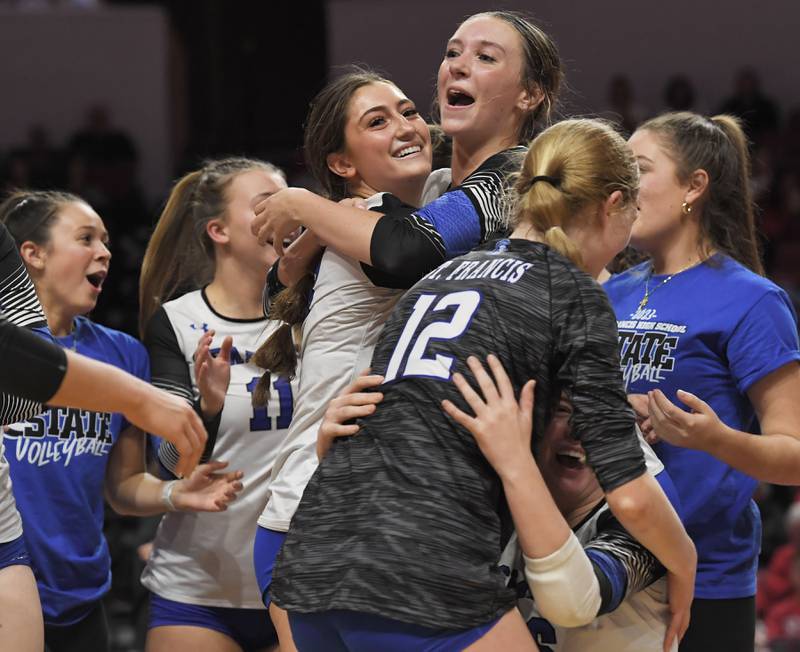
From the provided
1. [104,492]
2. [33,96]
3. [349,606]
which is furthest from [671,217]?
[33,96]

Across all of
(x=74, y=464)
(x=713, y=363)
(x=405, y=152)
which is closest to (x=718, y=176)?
(x=713, y=363)

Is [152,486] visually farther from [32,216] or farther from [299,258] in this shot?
[299,258]

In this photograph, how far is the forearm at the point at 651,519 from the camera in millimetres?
2000

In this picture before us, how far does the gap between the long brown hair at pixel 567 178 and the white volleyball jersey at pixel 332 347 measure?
19.0 inches

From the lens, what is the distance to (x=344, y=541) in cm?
204

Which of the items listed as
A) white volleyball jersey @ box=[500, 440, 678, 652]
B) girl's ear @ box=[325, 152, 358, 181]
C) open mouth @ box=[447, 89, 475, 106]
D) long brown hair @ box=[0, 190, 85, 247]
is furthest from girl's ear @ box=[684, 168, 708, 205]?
long brown hair @ box=[0, 190, 85, 247]

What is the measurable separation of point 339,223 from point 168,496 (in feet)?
3.87

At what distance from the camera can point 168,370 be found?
3.45 meters

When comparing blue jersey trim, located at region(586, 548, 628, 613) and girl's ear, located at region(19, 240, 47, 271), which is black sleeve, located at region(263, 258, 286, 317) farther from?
blue jersey trim, located at region(586, 548, 628, 613)

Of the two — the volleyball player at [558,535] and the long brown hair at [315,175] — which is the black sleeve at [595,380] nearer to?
the volleyball player at [558,535]

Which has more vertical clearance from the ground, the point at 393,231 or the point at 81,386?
the point at 393,231

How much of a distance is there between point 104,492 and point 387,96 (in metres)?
1.53

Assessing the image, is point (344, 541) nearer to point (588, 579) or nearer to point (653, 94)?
point (588, 579)

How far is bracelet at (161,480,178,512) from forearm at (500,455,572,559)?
1526 mm
